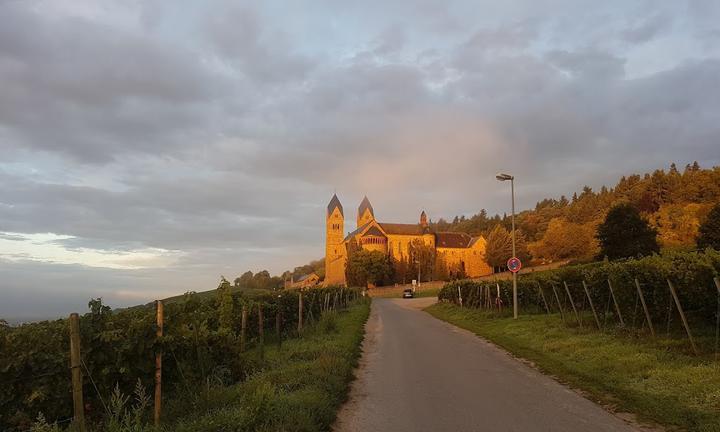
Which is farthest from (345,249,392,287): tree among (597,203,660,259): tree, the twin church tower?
(597,203,660,259): tree

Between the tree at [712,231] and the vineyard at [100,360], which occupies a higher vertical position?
the tree at [712,231]

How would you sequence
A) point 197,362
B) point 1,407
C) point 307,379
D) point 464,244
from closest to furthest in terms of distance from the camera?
point 1,407 < point 197,362 < point 307,379 < point 464,244

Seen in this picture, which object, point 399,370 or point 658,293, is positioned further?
point 658,293

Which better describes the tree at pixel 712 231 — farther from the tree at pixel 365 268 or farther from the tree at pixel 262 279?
the tree at pixel 262 279

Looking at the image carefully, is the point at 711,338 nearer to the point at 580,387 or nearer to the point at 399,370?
the point at 580,387

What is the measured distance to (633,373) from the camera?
1059 cm

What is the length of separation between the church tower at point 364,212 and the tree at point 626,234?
3938 inches

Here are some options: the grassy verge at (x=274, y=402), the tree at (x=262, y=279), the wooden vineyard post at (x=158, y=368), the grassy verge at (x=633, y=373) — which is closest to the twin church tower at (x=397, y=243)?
the tree at (x=262, y=279)

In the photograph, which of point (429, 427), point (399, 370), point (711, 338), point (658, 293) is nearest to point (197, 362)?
point (429, 427)

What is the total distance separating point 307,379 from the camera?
30.6 ft

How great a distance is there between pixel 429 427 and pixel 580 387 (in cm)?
434

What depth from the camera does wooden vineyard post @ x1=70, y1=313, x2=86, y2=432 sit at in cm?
585

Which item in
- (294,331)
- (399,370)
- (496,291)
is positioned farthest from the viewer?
(496,291)

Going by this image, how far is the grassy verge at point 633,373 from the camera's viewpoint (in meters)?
7.68
